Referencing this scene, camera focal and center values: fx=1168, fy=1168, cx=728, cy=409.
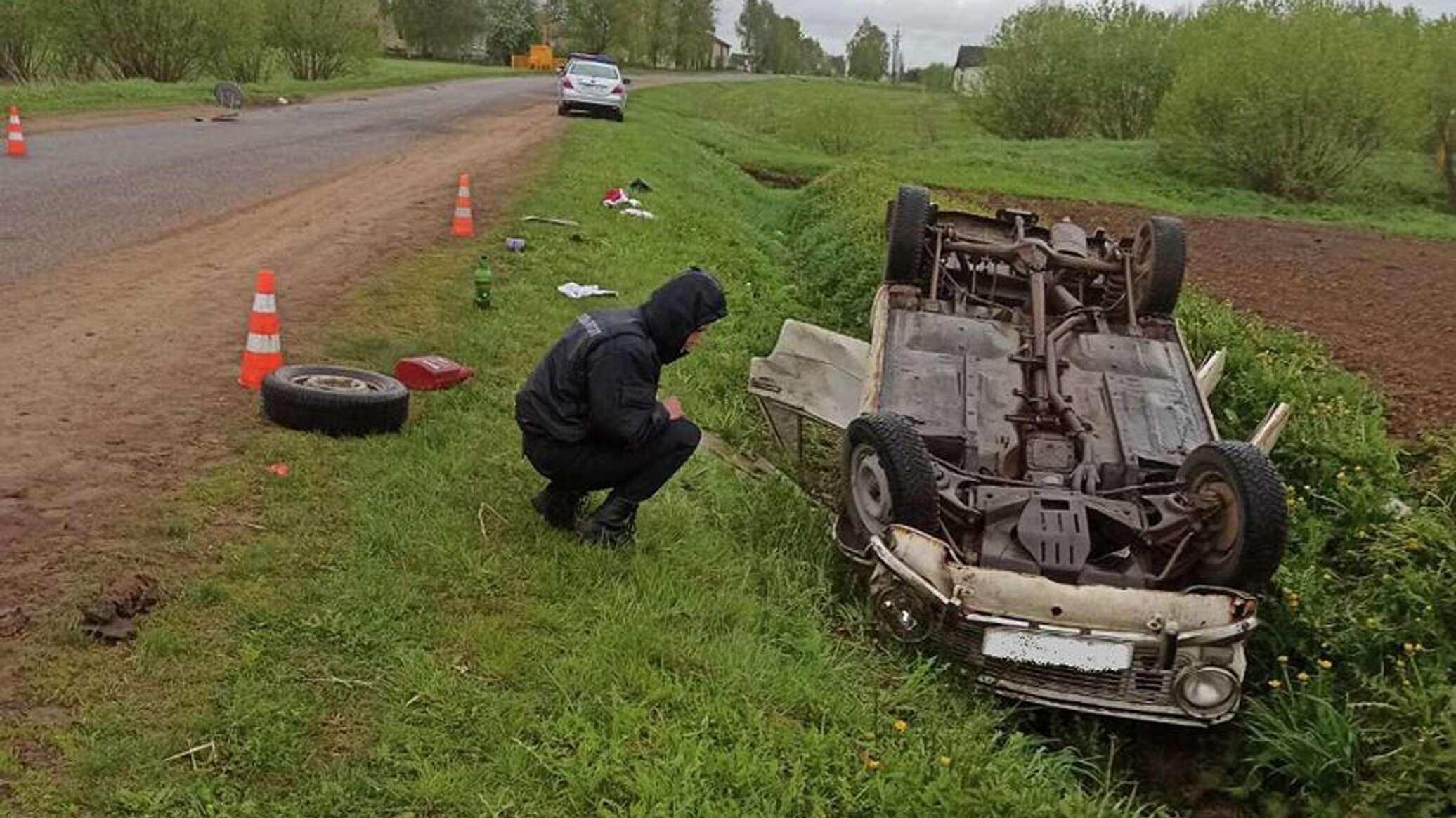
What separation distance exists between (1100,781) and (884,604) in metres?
1.10

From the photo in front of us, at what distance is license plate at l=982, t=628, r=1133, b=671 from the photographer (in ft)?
14.9

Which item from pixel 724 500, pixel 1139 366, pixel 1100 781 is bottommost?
pixel 1100 781

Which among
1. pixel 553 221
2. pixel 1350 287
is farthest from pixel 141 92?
pixel 1350 287

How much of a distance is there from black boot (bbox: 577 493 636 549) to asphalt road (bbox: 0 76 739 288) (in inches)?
198

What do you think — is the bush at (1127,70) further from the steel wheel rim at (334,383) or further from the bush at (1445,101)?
the steel wheel rim at (334,383)

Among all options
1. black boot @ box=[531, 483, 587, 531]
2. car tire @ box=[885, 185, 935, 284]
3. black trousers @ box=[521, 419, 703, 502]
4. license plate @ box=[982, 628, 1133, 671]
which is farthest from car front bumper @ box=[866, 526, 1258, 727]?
car tire @ box=[885, 185, 935, 284]

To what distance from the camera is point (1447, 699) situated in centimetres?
451

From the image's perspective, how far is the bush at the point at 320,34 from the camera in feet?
113

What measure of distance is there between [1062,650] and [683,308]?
1.99 metres

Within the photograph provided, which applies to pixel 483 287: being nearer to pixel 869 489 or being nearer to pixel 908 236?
pixel 908 236

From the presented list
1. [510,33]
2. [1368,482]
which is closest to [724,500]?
[1368,482]

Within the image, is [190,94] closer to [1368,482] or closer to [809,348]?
[809,348]

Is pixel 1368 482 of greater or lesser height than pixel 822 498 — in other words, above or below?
above

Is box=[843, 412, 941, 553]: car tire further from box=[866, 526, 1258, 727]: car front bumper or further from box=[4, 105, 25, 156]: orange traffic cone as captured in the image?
box=[4, 105, 25, 156]: orange traffic cone
